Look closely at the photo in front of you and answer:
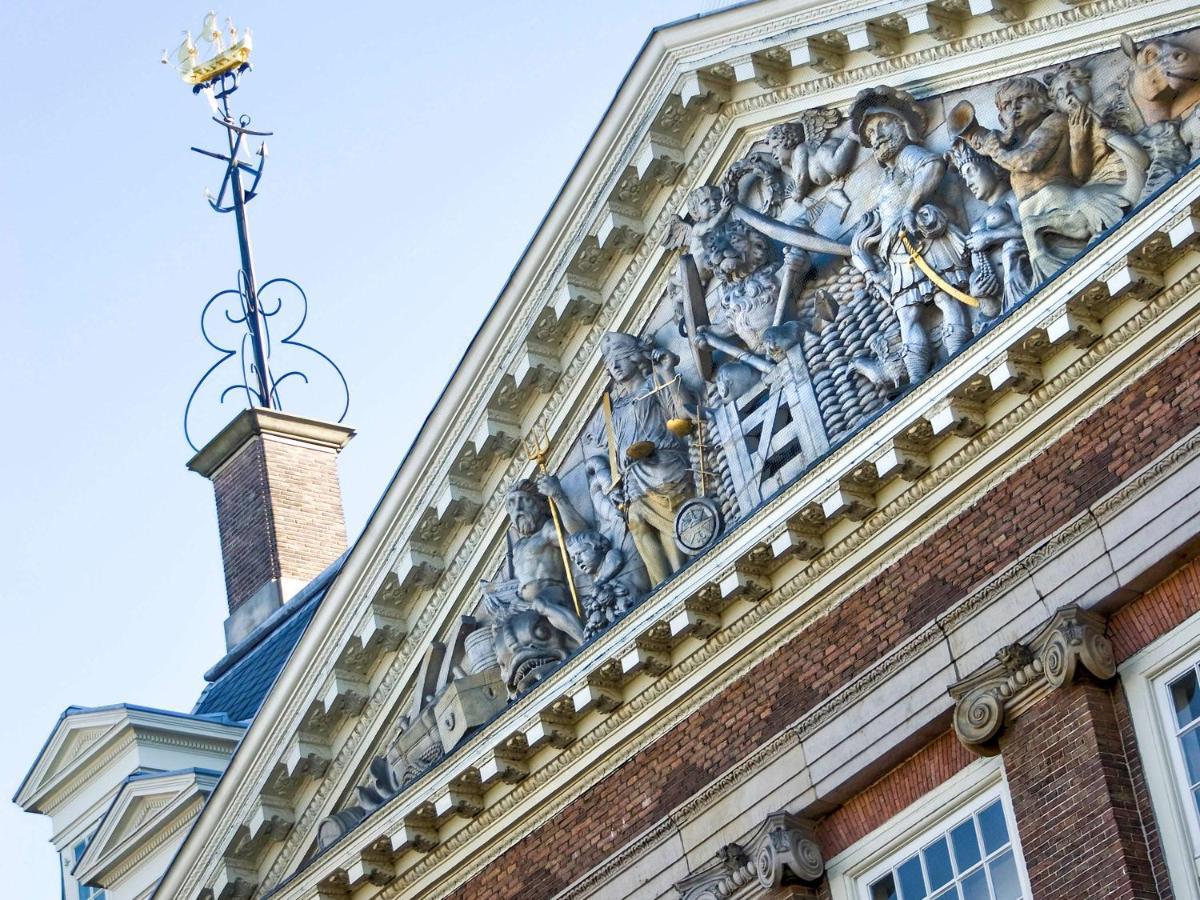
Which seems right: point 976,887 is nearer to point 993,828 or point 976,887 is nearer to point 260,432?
point 993,828

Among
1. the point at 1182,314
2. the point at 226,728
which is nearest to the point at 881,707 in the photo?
the point at 1182,314

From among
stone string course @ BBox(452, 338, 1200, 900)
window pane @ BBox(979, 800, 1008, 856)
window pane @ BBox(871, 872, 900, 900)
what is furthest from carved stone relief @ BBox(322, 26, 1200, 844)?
window pane @ BBox(871, 872, 900, 900)

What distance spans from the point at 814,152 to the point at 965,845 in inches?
219

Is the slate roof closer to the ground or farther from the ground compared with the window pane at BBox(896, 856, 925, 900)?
farther from the ground

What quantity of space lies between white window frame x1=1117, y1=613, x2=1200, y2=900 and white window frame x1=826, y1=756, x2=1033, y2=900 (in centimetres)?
104

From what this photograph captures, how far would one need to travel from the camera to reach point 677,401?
73.7 feet

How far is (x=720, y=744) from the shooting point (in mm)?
21281

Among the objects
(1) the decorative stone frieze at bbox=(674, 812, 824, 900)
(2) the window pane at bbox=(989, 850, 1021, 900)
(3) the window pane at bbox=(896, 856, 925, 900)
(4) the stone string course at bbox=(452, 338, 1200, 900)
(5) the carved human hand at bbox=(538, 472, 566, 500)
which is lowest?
(2) the window pane at bbox=(989, 850, 1021, 900)

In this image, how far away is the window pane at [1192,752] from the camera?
1795 centimetres

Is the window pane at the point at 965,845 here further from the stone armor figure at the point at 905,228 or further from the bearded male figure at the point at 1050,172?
the bearded male figure at the point at 1050,172

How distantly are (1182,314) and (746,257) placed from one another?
4.32 metres

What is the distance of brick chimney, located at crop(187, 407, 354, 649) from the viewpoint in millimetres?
32312

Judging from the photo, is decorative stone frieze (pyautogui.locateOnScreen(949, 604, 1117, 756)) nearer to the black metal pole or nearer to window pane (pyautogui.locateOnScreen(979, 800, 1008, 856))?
window pane (pyautogui.locateOnScreen(979, 800, 1008, 856))

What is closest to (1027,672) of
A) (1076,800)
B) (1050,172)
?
(1076,800)
